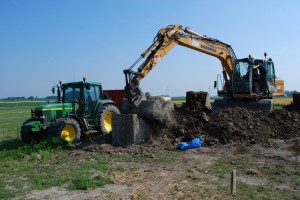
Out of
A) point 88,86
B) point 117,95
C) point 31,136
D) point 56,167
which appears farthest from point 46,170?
point 117,95

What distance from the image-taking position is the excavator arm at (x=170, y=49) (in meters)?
11.9

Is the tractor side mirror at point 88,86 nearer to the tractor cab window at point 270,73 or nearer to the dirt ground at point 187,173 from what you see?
the dirt ground at point 187,173

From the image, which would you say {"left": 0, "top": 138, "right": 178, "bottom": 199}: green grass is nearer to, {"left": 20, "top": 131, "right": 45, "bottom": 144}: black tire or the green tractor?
the green tractor

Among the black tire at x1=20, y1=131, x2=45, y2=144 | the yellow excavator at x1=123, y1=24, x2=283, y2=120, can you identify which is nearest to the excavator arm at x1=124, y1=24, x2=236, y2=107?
the yellow excavator at x1=123, y1=24, x2=283, y2=120

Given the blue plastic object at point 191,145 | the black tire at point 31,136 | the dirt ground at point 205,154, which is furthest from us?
the black tire at point 31,136

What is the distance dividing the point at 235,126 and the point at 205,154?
8.15 feet

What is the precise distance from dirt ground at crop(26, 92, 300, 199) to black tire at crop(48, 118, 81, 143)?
0.93 meters

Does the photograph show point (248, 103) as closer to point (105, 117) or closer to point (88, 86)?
point (105, 117)

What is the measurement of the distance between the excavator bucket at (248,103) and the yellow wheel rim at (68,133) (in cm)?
857

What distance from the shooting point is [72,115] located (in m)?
12.6

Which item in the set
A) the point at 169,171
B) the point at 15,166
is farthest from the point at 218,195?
the point at 15,166

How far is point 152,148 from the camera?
34.7 ft

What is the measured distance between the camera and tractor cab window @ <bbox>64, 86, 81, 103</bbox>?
1331 centimetres

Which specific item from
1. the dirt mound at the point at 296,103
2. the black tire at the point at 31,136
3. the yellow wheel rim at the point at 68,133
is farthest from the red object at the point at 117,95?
the dirt mound at the point at 296,103
